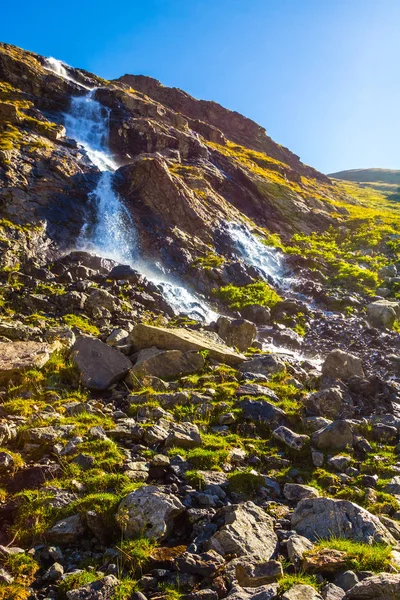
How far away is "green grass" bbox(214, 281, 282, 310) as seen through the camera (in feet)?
106

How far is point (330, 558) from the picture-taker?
5.64 meters

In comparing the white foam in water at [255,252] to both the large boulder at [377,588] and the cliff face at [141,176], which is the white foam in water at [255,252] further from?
the large boulder at [377,588]

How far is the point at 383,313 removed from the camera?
105 feet

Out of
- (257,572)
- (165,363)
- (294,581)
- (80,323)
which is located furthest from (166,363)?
(294,581)

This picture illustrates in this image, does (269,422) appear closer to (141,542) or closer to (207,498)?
(207,498)

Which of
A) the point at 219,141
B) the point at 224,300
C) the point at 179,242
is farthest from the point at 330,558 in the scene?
the point at 219,141

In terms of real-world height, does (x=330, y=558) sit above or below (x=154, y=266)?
below

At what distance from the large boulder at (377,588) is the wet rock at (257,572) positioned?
0.89m

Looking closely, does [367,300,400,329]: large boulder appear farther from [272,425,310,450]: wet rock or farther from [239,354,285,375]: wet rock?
[272,425,310,450]: wet rock

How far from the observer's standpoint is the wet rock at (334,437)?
10227mm

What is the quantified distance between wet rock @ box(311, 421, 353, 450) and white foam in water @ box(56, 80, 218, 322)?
18.2 metres

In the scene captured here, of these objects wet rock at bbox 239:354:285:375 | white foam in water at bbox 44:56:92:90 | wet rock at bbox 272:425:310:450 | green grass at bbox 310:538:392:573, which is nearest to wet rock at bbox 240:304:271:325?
wet rock at bbox 239:354:285:375

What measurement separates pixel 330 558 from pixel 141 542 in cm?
264

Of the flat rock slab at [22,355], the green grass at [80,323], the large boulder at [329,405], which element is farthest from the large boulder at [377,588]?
the green grass at [80,323]
